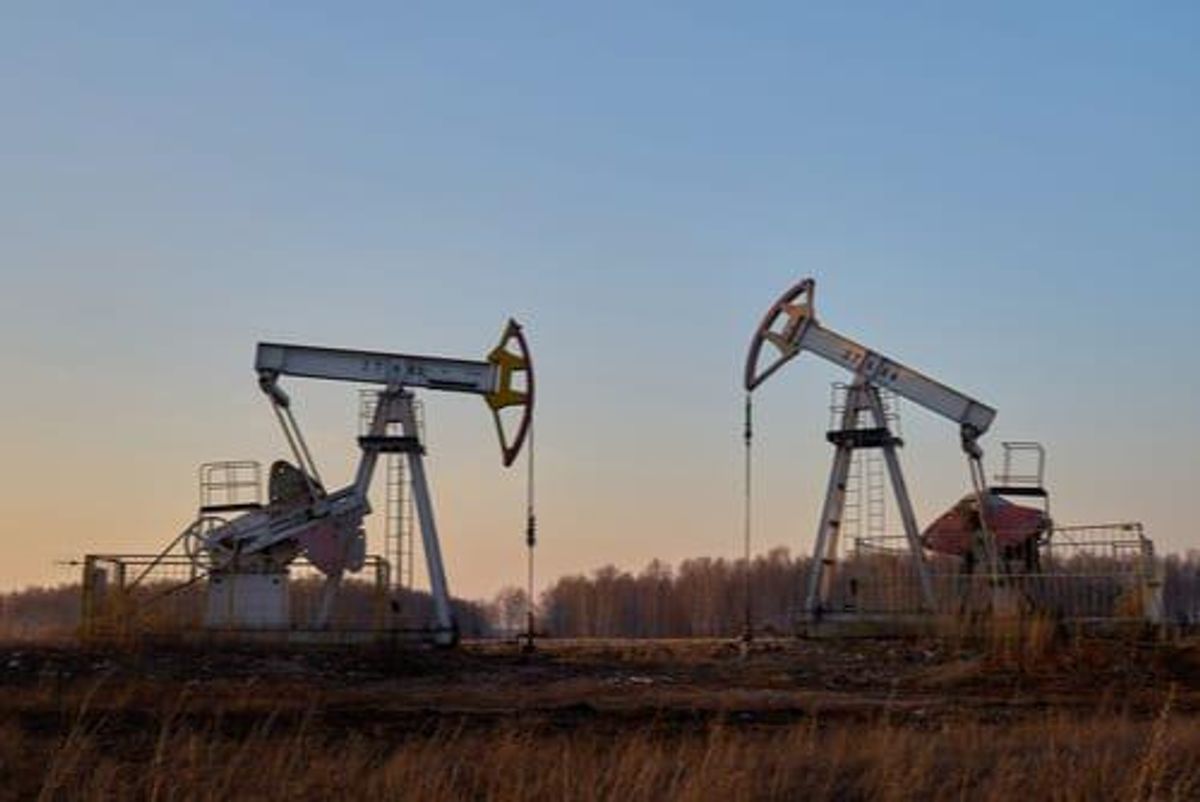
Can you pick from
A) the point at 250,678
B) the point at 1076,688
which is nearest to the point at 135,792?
the point at 250,678

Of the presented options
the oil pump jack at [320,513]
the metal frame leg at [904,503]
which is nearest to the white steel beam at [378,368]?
the oil pump jack at [320,513]

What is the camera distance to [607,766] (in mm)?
8773

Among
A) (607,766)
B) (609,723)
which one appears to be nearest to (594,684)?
(609,723)

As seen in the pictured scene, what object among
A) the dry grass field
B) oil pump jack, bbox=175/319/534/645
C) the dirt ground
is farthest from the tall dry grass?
oil pump jack, bbox=175/319/534/645

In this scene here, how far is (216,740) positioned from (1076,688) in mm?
11347

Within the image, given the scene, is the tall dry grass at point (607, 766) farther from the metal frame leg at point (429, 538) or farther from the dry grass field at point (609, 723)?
the metal frame leg at point (429, 538)

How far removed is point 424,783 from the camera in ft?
26.0

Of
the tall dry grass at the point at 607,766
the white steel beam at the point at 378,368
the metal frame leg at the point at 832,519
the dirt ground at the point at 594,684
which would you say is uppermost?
the white steel beam at the point at 378,368

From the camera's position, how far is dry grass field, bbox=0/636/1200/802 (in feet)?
26.8

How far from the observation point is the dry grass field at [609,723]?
26.8ft

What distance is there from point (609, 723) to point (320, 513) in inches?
550

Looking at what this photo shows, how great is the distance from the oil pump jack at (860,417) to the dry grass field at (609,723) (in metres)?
3.06

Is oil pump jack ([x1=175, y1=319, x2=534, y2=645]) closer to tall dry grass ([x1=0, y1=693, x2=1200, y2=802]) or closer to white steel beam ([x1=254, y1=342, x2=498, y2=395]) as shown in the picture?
white steel beam ([x1=254, y1=342, x2=498, y2=395])

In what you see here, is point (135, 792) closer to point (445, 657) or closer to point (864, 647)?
point (445, 657)
